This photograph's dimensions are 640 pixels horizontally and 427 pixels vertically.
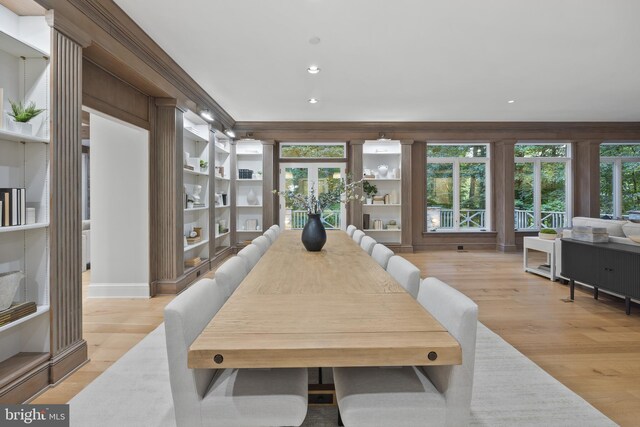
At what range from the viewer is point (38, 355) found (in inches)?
77.7

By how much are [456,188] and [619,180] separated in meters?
3.74

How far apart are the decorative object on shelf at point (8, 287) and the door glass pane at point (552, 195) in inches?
346

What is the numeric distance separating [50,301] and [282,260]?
1476 millimetres

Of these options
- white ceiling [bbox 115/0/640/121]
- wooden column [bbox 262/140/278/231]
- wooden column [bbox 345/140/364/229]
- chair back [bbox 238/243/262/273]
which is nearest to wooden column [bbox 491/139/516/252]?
white ceiling [bbox 115/0/640/121]

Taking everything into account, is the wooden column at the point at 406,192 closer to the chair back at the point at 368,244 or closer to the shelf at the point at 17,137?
the chair back at the point at 368,244

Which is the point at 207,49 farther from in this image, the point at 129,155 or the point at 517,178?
the point at 517,178

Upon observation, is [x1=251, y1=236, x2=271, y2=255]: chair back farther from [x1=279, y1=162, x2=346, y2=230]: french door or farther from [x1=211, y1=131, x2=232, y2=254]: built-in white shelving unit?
[x1=279, y1=162, x2=346, y2=230]: french door

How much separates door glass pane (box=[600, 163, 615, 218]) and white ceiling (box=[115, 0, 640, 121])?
254 cm

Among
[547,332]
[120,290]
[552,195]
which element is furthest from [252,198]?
[552,195]

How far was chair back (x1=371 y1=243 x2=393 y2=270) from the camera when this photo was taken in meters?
2.32

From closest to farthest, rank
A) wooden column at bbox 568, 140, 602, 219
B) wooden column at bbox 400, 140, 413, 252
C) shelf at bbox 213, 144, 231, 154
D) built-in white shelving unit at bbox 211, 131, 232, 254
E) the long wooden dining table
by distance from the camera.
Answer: the long wooden dining table
shelf at bbox 213, 144, 231, 154
built-in white shelving unit at bbox 211, 131, 232, 254
wooden column at bbox 400, 140, 413, 252
wooden column at bbox 568, 140, 602, 219

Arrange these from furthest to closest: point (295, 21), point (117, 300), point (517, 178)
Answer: point (517, 178), point (117, 300), point (295, 21)

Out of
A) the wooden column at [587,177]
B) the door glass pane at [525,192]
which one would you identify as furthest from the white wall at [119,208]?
the wooden column at [587,177]

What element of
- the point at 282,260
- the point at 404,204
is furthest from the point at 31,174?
the point at 404,204
